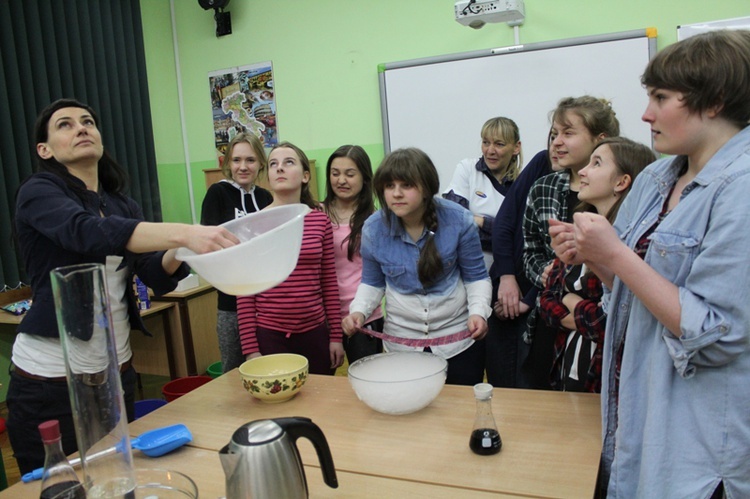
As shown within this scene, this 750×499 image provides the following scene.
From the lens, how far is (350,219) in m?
2.37

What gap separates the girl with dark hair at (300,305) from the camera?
2.00 m

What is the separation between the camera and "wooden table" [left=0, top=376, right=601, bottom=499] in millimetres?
1042

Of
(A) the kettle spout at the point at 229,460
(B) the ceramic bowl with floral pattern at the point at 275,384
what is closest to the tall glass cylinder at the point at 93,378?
(A) the kettle spout at the point at 229,460

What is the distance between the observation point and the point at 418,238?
6.32 ft

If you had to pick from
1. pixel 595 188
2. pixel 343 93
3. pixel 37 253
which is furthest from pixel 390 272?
pixel 343 93

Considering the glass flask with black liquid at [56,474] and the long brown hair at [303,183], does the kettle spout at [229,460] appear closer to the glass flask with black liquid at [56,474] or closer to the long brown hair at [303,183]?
the glass flask with black liquid at [56,474]

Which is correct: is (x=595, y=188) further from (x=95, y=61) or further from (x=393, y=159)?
(x=95, y=61)

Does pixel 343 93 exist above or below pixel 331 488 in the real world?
above

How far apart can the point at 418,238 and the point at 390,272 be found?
6.0 inches

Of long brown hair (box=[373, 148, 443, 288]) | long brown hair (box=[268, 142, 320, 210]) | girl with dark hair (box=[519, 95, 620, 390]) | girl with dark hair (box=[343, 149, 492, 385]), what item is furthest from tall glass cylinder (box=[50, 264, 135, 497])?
long brown hair (box=[268, 142, 320, 210])

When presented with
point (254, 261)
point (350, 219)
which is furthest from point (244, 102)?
point (254, 261)

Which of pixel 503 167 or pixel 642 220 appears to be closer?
pixel 642 220

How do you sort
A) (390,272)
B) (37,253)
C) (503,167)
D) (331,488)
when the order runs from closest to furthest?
1. (331,488)
2. (37,253)
3. (390,272)
4. (503,167)

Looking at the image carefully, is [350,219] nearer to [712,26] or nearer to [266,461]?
[266,461]
